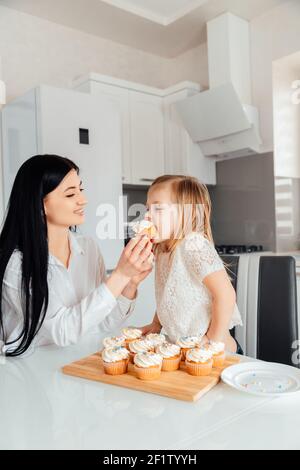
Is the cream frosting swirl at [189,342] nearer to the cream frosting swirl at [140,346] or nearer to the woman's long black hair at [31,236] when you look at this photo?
the cream frosting swirl at [140,346]

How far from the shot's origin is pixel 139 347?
87 cm

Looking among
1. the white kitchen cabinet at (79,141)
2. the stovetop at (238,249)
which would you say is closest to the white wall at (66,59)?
the white kitchen cabinet at (79,141)

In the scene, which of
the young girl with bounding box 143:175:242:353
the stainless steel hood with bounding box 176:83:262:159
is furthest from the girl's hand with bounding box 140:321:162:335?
the stainless steel hood with bounding box 176:83:262:159

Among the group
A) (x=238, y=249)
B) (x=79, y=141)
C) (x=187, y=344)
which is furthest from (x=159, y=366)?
(x=238, y=249)

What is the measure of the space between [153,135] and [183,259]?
2.31 m

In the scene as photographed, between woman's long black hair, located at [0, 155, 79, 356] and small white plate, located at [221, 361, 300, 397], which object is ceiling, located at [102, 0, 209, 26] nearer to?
woman's long black hair, located at [0, 155, 79, 356]

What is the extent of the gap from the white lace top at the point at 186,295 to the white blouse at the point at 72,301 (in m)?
0.11

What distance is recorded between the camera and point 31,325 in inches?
38.3

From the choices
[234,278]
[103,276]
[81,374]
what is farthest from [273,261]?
[81,374]

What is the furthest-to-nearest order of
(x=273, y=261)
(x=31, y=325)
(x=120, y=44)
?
(x=120, y=44) < (x=273, y=261) < (x=31, y=325)

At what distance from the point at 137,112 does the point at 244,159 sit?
2.94 ft

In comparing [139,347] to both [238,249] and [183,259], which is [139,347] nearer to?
[183,259]

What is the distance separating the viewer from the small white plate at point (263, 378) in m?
0.72
